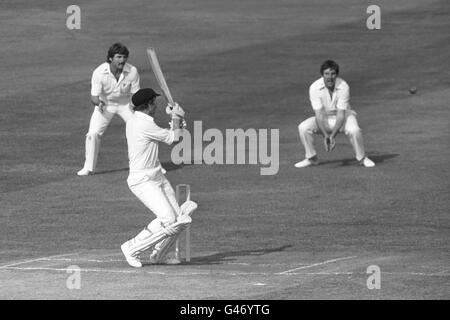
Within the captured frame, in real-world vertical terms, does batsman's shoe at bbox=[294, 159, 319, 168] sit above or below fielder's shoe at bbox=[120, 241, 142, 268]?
above

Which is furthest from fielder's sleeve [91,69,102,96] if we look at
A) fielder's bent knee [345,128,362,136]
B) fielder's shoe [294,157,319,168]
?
fielder's bent knee [345,128,362,136]

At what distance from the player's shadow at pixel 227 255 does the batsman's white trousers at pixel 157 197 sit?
40.5 inches

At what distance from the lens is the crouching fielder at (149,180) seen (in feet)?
58.9

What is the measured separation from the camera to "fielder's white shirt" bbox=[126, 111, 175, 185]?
59.4 ft

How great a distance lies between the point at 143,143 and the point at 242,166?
370 inches

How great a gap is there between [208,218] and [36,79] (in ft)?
45.6

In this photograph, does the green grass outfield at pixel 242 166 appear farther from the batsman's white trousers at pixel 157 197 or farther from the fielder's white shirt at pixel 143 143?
the fielder's white shirt at pixel 143 143

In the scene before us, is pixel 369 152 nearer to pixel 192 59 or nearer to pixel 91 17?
pixel 192 59

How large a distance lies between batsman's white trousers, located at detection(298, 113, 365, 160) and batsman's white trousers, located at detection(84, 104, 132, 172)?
3.59 meters

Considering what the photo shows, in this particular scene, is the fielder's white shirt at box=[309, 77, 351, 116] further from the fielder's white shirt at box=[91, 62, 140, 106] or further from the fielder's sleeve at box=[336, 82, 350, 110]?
the fielder's white shirt at box=[91, 62, 140, 106]

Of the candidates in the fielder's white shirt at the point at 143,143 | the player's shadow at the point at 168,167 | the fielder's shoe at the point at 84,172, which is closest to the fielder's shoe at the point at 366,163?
the player's shadow at the point at 168,167
